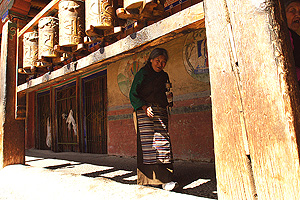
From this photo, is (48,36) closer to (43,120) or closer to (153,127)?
(153,127)

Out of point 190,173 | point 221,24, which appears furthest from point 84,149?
point 221,24

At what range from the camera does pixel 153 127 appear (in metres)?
2.37

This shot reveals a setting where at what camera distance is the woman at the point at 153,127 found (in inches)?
91.7

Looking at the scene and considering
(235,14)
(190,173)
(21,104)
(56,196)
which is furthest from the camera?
(21,104)

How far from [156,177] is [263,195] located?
4.66ft

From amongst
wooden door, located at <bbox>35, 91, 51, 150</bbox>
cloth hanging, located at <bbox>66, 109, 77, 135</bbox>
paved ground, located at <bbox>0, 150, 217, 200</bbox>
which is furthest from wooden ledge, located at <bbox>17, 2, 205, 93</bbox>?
wooden door, located at <bbox>35, 91, 51, 150</bbox>

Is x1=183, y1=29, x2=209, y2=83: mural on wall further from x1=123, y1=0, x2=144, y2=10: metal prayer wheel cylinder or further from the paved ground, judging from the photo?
x1=123, y1=0, x2=144, y2=10: metal prayer wheel cylinder

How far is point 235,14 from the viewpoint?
1133 mm

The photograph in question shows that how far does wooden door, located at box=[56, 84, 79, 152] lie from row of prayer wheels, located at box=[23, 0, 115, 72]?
3.86m

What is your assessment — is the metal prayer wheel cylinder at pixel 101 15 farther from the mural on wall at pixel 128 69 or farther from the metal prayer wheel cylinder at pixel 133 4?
the mural on wall at pixel 128 69

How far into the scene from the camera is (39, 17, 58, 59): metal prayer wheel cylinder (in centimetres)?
279

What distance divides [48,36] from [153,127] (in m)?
1.69

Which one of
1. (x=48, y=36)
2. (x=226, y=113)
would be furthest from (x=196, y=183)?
(x=48, y=36)

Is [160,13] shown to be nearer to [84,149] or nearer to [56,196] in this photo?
[56,196]
